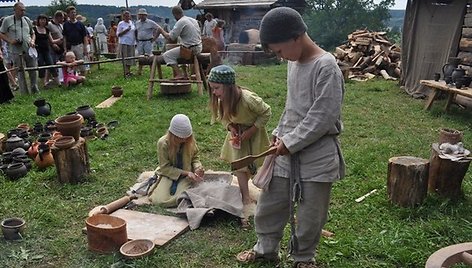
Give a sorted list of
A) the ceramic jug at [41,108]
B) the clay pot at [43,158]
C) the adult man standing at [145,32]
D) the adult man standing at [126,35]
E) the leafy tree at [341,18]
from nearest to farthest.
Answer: the clay pot at [43,158] → the ceramic jug at [41,108] → the adult man standing at [145,32] → the adult man standing at [126,35] → the leafy tree at [341,18]

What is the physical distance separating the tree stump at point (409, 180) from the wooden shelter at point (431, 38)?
603 cm

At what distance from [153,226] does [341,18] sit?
25.9 metres

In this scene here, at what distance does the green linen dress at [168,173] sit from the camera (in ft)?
14.9

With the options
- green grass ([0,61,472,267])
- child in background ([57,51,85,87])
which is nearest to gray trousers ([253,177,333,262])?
green grass ([0,61,472,267])

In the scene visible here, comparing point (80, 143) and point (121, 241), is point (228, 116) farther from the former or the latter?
point (80, 143)

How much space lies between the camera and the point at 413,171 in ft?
14.3

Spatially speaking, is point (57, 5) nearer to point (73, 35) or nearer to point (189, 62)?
point (73, 35)

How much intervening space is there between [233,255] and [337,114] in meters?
1.64

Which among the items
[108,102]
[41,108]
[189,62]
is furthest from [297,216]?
[189,62]

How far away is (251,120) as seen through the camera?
162 inches

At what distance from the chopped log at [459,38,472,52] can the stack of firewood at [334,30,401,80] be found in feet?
11.5

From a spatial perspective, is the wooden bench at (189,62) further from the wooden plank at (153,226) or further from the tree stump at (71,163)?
the wooden plank at (153,226)

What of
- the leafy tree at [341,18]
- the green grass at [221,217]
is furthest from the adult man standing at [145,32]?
the leafy tree at [341,18]

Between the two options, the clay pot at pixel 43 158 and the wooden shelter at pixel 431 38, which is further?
the wooden shelter at pixel 431 38
